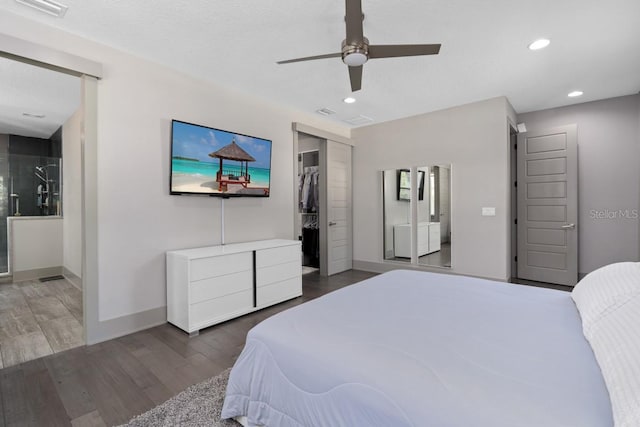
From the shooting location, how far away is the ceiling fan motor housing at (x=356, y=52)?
191cm

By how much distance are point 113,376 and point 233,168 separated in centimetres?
224

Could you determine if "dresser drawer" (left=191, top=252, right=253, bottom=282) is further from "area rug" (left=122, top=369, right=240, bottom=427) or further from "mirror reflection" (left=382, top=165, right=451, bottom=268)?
"mirror reflection" (left=382, top=165, right=451, bottom=268)

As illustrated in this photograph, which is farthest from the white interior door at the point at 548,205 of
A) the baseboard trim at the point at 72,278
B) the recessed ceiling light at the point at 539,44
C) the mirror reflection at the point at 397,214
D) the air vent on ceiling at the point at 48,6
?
the baseboard trim at the point at 72,278

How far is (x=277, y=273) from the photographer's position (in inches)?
136

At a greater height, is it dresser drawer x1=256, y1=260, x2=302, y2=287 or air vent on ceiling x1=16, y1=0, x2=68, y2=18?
air vent on ceiling x1=16, y1=0, x2=68, y2=18

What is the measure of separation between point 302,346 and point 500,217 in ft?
12.5

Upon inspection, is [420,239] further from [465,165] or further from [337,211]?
[337,211]

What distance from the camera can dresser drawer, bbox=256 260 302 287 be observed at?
Result: 326 cm

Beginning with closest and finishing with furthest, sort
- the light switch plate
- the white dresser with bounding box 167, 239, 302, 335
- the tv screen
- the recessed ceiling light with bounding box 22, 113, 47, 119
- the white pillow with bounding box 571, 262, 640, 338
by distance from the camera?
the white pillow with bounding box 571, 262, 640, 338 → the white dresser with bounding box 167, 239, 302, 335 → the tv screen → the light switch plate → the recessed ceiling light with bounding box 22, 113, 47, 119

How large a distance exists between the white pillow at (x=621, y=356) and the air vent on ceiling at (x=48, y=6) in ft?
11.4

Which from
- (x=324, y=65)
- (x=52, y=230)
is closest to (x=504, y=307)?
(x=324, y=65)

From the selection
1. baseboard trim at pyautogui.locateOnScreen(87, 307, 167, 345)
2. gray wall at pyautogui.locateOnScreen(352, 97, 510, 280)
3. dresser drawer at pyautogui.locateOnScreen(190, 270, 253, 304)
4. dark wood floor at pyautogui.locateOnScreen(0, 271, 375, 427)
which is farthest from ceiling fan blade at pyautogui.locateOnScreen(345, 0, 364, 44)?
gray wall at pyautogui.locateOnScreen(352, 97, 510, 280)

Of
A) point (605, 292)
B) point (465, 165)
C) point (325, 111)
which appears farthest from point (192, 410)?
point (465, 165)

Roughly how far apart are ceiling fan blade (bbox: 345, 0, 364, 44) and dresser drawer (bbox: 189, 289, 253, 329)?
8.07ft
